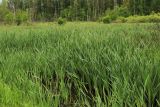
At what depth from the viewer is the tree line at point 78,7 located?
127 feet

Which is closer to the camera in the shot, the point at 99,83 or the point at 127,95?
the point at 127,95

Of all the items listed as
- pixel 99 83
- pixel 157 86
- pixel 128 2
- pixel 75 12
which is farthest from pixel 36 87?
pixel 75 12

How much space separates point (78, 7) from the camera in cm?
5394

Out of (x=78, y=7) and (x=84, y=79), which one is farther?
(x=78, y=7)

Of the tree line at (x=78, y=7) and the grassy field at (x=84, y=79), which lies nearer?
the grassy field at (x=84, y=79)

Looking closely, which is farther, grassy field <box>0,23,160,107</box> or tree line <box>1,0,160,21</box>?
tree line <box>1,0,160,21</box>

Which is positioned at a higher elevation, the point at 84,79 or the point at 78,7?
the point at 78,7

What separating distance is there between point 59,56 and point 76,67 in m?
0.39

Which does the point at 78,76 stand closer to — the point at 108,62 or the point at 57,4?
the point at 108,62

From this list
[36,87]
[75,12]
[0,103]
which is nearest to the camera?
[0,103]

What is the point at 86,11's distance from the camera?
54.1 metres

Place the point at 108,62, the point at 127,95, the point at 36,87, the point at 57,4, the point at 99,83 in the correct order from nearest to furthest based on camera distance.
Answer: the point at 127,95 → the point at 36,87 → the point at 99,83 → the point at 108,62 → the point at 57,4

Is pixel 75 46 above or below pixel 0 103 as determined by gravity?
Result: above

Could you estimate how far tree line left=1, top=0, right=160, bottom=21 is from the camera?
38.7m
